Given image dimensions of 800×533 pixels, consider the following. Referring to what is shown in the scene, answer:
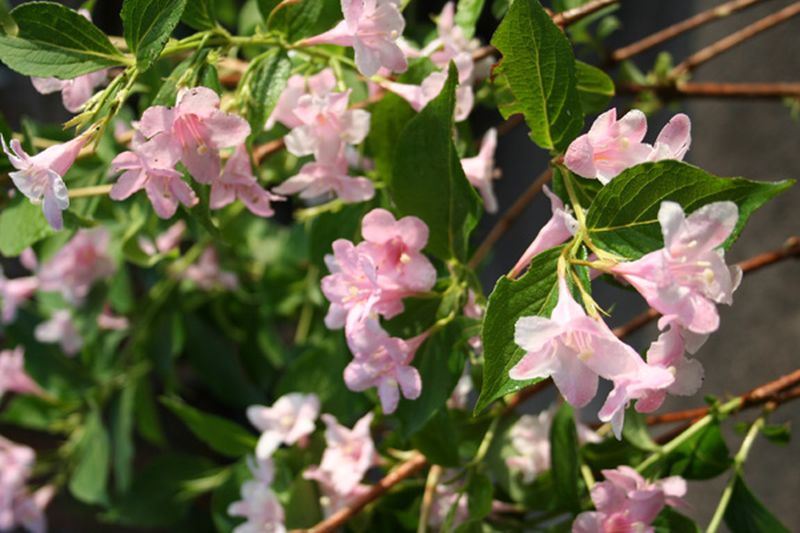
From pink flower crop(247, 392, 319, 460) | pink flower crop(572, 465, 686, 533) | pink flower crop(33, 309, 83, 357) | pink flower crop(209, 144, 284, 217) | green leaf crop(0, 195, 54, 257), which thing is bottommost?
pink flower crop(33, 309, 83, 357)

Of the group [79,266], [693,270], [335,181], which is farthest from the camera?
[79,266]

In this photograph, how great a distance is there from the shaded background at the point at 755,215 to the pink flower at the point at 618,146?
3.45 feet

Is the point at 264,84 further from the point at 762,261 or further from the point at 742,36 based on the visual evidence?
the point at 742,36

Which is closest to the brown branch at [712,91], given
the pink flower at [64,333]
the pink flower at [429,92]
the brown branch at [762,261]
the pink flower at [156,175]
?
the brown branch at [762,261]

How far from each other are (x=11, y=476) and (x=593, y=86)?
91 cm

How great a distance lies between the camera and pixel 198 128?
1.77ft

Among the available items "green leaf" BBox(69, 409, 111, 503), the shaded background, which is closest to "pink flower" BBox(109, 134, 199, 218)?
"green leaf" BBox(69, 409, 111, 503)

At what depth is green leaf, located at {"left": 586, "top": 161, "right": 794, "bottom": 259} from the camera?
1.53ft

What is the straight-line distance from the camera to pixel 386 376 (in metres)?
0.61

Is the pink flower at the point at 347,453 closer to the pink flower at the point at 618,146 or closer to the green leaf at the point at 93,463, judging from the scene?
the pink flower at the point at 618,146

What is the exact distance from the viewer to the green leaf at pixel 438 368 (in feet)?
2.04

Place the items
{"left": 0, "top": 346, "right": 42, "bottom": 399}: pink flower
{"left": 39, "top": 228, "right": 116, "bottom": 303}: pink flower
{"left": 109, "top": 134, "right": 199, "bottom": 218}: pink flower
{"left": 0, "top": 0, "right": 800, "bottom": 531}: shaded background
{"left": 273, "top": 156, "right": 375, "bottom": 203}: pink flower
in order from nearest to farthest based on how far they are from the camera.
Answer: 1. {"left": 109, "top": 134, "right": 199, "bottom": 218}: pink flower
2. {"left": 273, "top": 156, "right": 375, "bottom": 203}: pink flower
3. {"left": 39, "top": 228, "right": 116, "bottom": 303}: pink flower
4. {"left": 0, "top": 346, "right": 42, "bottom": 399}: pink flower
5. {"left": 0, "top": 0, "right": 800, "bottom": 531}: shaded background

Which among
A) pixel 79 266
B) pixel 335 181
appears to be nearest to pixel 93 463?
pixel 79 266

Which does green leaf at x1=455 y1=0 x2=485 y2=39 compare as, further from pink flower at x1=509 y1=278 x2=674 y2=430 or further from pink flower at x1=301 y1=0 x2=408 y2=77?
pink flower at x1=509 y1=278 x2=674 y2=430
